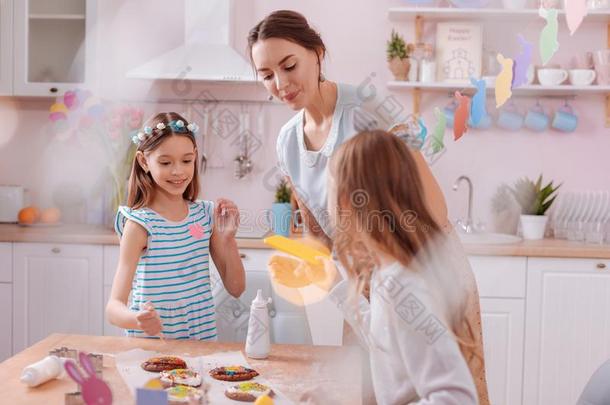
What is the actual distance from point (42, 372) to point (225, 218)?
0.66 meters

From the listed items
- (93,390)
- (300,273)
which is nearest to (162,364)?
(300,273)

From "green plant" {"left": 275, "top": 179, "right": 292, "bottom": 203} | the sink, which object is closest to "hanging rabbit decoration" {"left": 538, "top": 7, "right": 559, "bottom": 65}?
the sink

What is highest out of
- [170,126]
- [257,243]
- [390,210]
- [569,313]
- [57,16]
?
[57,16]

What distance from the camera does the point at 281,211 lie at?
320cm

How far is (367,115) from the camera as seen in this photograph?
1715 mm

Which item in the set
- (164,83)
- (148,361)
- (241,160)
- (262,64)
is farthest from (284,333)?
(164,83)

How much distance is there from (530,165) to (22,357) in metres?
2.39

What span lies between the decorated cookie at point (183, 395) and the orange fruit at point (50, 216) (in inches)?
85.1

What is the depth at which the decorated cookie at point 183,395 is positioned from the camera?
1271 mm

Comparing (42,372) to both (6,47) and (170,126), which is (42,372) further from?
(6,47)

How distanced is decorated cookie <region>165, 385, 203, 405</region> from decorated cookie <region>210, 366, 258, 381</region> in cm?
9

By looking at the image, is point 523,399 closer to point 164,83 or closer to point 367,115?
point 367,115

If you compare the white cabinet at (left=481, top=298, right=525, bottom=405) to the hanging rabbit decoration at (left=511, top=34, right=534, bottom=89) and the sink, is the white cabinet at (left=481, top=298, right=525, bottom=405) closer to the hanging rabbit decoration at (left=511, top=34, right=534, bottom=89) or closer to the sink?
the sink

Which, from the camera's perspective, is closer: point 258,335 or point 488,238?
point 258,335
